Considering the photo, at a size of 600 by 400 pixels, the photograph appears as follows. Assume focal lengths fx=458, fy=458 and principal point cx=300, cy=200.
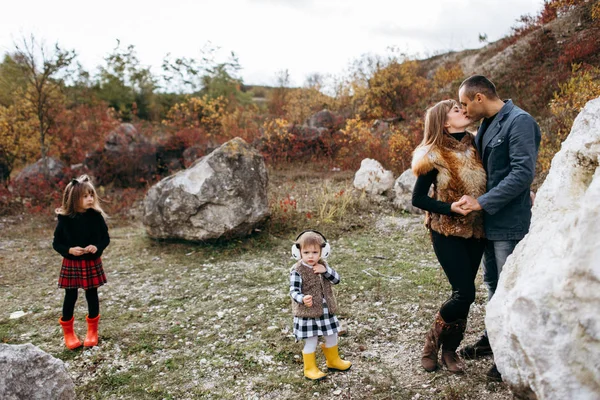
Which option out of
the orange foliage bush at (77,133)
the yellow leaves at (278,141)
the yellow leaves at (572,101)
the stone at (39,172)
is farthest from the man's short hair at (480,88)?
the orange foliage bush at (77,133)

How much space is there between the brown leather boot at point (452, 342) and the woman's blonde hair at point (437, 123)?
1122 millimetres

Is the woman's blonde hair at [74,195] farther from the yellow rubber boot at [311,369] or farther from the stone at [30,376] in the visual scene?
the yellow rubber boot at [311,369]

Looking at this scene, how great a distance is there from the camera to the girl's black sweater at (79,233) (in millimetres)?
3785

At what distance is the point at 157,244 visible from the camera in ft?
22.0

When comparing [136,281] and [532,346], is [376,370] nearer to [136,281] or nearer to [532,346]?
[532,346]

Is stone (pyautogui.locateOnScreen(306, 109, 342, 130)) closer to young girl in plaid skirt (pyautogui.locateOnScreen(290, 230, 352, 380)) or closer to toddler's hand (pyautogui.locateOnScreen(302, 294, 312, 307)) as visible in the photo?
young girl in plaid skirt (pyautogui.locateOnScreen(290, 230, 352, 380))

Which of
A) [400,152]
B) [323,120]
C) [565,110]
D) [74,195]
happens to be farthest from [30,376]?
[323,120]

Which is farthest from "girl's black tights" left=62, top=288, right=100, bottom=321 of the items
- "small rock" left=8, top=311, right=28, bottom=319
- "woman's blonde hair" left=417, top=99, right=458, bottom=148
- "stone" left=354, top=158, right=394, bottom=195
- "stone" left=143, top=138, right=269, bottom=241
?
"stone" left=354, top=158, right=394, bottom=195

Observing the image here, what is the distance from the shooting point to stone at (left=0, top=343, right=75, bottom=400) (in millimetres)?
2488

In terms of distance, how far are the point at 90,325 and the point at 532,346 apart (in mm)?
3418

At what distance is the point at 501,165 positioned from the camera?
8.63ft

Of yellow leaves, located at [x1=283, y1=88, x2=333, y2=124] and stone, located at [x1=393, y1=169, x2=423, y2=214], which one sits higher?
yellow leaves, located at [x1=283, y1=88, x2=333, y2=124]

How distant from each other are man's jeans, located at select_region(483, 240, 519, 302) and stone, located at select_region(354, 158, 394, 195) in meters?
5.56

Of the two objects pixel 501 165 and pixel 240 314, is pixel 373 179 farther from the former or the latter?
pixel 501 165
